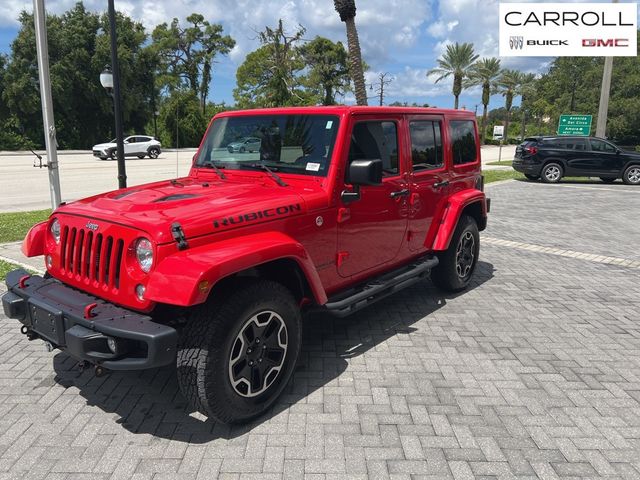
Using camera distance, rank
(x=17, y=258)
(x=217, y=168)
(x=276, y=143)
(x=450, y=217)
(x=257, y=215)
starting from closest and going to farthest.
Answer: (x=257, y=215) < (x=276, y=143) < (x=217, y=168) < (x=450, y=217) < (x=17, y=258)

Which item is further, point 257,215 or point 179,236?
point 257,215

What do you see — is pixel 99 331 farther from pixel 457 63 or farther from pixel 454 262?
pixel 457 63

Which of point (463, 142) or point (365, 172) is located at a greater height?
point (463, 142)

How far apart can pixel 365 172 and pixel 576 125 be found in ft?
A: 82.3

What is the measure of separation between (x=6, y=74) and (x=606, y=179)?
1656 inches

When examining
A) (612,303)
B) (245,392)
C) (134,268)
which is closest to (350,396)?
(245,392)

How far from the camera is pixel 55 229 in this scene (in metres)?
3.49

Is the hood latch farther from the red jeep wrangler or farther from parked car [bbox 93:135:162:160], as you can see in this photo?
parked car [bbox 93:135:162:160]

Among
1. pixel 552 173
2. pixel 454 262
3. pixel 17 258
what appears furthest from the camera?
pixel 552 173

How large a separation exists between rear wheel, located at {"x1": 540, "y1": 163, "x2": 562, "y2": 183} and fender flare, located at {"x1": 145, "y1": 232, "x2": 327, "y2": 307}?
56.7ft

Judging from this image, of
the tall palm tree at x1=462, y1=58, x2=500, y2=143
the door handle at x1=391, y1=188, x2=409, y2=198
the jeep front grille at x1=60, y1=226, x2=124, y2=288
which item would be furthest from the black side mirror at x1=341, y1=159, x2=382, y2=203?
the tall palm tree at x1=462, y1=58, x2=500, y2=143

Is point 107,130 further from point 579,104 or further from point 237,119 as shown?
point 579,104

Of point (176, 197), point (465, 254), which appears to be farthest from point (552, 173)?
point (176, 197)

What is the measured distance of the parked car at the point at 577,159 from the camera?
58.3 feet
